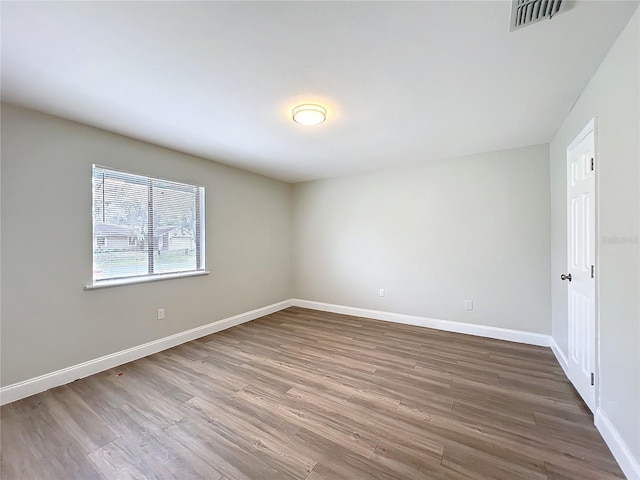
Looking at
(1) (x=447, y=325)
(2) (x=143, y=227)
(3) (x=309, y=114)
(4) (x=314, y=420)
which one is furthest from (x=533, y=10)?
(2) (x=143, y=227)

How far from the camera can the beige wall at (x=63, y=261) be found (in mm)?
2191

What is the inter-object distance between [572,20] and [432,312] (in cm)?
341

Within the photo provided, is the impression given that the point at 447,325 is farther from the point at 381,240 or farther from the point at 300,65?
the point at 300,65

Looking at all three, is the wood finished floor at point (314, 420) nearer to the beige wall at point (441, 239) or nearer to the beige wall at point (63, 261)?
the beige wall at point (63, 261)

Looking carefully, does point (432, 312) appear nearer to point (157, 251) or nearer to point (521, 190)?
point (521, 190)

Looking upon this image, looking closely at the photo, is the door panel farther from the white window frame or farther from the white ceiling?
the white window frame

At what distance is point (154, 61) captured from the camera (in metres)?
1.68

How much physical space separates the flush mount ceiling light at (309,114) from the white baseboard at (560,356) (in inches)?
130

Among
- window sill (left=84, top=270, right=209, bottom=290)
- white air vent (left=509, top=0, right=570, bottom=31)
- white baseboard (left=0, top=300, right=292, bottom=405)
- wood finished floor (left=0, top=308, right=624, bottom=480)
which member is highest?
white air vent (left=509, top=0, right=570, bottom=31)

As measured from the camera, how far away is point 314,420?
192 cm

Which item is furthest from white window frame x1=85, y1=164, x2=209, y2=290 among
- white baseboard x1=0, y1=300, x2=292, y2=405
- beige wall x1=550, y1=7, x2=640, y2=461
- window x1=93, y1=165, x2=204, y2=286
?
beige wall x1=550, y1=7, x2=640, y2=461

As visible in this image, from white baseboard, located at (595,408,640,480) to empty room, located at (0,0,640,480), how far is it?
0.05 ft

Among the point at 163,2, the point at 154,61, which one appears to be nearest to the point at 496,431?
the point at 163,2

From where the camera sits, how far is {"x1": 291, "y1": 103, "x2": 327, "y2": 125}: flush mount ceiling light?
2223 millimetres
